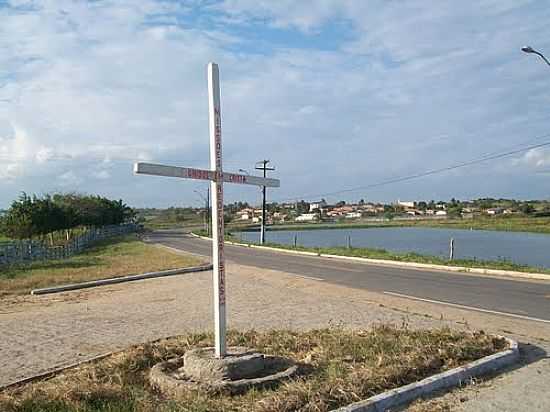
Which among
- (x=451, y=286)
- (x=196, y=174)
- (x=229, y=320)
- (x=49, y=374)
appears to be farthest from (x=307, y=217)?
(x=196, y=174)

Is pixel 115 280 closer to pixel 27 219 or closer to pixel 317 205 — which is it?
pixel 27 219

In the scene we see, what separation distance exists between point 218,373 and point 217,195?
197 centimetres

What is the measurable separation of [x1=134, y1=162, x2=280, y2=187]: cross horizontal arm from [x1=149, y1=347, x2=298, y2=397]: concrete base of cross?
2.00 meters

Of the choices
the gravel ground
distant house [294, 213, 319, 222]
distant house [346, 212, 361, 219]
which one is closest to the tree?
the gravel ground

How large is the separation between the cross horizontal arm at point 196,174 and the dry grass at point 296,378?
2.22 m

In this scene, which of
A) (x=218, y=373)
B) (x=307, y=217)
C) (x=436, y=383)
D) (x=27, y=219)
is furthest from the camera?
(x=307, y=217)

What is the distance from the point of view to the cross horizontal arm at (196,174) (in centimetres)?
579

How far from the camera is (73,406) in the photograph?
17.6 ft

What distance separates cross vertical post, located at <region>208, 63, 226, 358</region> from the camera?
6.57m

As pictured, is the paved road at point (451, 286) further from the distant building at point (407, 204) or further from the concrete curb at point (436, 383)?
the distant building at point (407, 204)

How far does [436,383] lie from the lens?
5.96 meters

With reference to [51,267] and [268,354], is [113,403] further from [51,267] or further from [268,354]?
[51,267]

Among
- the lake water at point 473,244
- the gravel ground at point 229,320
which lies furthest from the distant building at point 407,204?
the gravel ground at point 229,320

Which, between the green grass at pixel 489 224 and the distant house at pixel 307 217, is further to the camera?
the distant house at pixel 307 217
